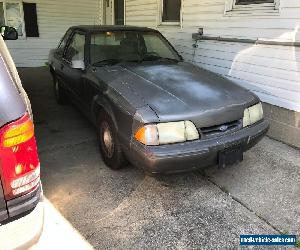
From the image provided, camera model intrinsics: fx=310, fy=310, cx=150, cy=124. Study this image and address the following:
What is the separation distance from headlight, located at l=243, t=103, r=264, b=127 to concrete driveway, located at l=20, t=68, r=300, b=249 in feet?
2.25

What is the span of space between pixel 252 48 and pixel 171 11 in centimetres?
278

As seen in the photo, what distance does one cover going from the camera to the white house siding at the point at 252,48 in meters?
4.36

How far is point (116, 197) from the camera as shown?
3.20 meters

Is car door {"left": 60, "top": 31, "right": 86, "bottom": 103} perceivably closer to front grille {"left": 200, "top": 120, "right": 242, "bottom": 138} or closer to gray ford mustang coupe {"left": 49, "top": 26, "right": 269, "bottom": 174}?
gray ford mustang coupe {"left": 49, "top": 26, "right": 269, "bottom": 174}

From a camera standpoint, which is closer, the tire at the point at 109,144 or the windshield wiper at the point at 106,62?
the tire at the point at 109,144

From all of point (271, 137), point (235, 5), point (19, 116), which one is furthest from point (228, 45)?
point (19, 116)

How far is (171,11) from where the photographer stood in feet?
23.2

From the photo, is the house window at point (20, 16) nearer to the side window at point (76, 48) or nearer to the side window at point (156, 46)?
the side window at point (76, 48)

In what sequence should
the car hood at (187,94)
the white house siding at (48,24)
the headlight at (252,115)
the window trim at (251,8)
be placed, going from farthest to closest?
the white house siding at (48,24) < the window trim at (251,8) < the headlight at (252,115) < the car hood at (187,94)

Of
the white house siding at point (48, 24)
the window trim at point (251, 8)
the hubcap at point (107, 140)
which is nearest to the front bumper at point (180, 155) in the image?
the hubcap at point (107, 140)

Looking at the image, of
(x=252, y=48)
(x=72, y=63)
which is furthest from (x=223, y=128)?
(x=252, y=48)

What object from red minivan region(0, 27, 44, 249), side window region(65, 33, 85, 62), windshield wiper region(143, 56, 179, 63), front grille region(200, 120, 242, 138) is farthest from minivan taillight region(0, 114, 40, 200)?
windshield wiper region(143, 56, 179, 63)

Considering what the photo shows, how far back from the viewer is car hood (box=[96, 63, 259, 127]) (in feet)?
9.71

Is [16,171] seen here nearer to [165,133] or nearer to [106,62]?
[165,133]
